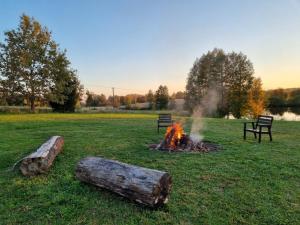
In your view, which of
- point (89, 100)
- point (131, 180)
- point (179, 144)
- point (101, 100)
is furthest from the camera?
point (101, 100)

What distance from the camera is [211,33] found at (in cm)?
1552

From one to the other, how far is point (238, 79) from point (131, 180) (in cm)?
2959

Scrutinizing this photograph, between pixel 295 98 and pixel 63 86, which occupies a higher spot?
pixel 63 86

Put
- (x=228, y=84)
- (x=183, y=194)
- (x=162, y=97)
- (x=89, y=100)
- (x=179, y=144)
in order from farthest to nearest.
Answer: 1. (x=89, y=100)
2. (x=162, y=97)
3. (x=228, y=84)
4. (x=179, y=144)
5. (x=183, y=194)

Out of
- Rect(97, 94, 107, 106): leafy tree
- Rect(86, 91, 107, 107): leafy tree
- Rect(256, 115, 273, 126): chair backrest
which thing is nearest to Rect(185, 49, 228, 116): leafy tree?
Rect(256, 115, 273, 126): chair backrest

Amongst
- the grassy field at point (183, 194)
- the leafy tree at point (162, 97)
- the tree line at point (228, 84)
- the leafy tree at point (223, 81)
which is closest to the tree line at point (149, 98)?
the leafy tree at point (162, 97)

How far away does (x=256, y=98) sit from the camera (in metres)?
29.2

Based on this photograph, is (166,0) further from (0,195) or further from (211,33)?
(0,195)

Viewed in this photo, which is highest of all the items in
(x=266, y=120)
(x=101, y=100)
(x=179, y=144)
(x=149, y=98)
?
(x=149, y=98)

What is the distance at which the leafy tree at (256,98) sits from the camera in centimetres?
2830

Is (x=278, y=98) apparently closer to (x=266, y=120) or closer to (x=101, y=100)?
(x=101, y=100)

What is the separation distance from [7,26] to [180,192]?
29530 mm

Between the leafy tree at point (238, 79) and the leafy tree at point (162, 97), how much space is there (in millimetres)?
16889

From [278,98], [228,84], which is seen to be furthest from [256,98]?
[278,98]
